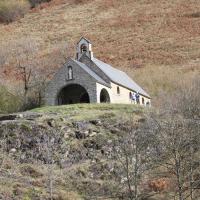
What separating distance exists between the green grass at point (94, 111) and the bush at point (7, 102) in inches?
271

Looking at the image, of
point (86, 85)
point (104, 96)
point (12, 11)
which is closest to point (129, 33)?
point (12, 11)

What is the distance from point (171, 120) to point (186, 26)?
48.5 metres

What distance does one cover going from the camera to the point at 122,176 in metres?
36.6

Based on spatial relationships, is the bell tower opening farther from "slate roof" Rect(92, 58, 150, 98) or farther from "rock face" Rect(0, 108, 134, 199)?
"rock face" Rect(0, 108, 134, 199)

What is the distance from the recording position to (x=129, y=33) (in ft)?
283

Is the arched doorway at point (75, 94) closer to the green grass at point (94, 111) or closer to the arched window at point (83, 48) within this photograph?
the arched window at point (83, 48)

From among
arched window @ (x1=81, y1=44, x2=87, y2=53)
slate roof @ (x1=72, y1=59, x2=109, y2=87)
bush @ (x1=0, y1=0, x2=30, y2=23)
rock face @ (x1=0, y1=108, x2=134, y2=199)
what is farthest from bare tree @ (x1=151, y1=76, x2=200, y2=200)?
bush @ (x1=0, y1=0, x2=30, y2=23)

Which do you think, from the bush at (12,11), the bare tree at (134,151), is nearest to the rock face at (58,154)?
the bare tree at (134,151)

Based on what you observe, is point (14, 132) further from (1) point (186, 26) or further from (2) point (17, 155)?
(1) point (186, 26)


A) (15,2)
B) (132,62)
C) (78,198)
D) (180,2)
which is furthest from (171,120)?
(15,2)

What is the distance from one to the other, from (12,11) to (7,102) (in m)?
49.0

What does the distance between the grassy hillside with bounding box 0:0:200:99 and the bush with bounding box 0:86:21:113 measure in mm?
16630

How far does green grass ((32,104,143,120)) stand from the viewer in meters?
43.8

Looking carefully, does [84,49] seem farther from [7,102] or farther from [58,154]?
[58,154]
